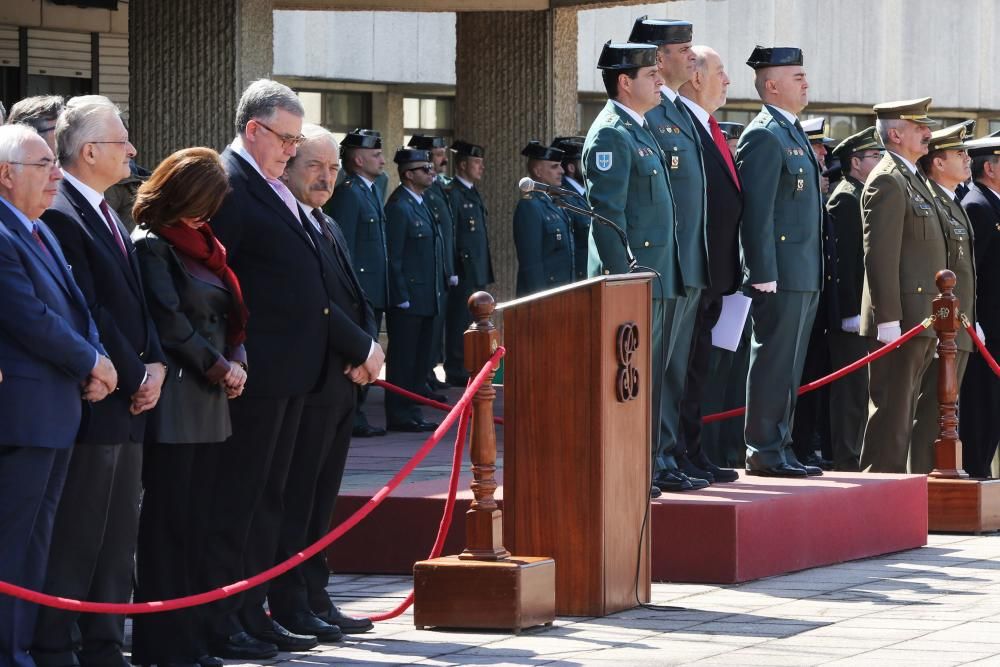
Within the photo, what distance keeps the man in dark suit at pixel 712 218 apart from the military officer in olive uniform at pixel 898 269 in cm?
131

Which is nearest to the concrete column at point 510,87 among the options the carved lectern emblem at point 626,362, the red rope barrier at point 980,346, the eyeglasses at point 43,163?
the red rope barrier at point 980,346

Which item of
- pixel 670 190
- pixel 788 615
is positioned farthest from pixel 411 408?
pixel 788 615

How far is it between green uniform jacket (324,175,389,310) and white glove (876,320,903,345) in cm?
395

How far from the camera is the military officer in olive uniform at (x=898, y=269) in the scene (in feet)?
31.0

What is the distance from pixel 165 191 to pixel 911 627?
268 centimetres

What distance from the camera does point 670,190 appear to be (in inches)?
307

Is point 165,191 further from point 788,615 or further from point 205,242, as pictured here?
point 788,615

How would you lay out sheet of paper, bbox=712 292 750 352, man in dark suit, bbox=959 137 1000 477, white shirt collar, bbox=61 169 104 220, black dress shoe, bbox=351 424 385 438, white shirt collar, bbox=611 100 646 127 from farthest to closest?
black dress shoe, bbox=351 424 385 438
man in dark suit, bbox=959 137 1000 477
sheet of paper, bbox=712 292 750 352
white shirt collar, bbox=611 100 646 127
white shirt collar, bbox=61 169 104 220

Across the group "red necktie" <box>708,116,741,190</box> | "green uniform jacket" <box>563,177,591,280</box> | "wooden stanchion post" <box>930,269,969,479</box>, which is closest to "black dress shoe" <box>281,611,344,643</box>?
"red necktie" <box>708,116,741,190</box>

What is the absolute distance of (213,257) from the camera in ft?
18.9

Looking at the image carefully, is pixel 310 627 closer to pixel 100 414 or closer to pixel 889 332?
pixel 100 414

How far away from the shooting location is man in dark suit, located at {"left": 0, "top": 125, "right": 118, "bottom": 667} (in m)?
5.19

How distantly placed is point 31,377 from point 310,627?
4.59 ft

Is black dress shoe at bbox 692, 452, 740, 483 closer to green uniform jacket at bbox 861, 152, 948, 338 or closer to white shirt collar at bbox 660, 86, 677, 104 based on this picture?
white shirt collar at bbox 660, 86, 677, 104
